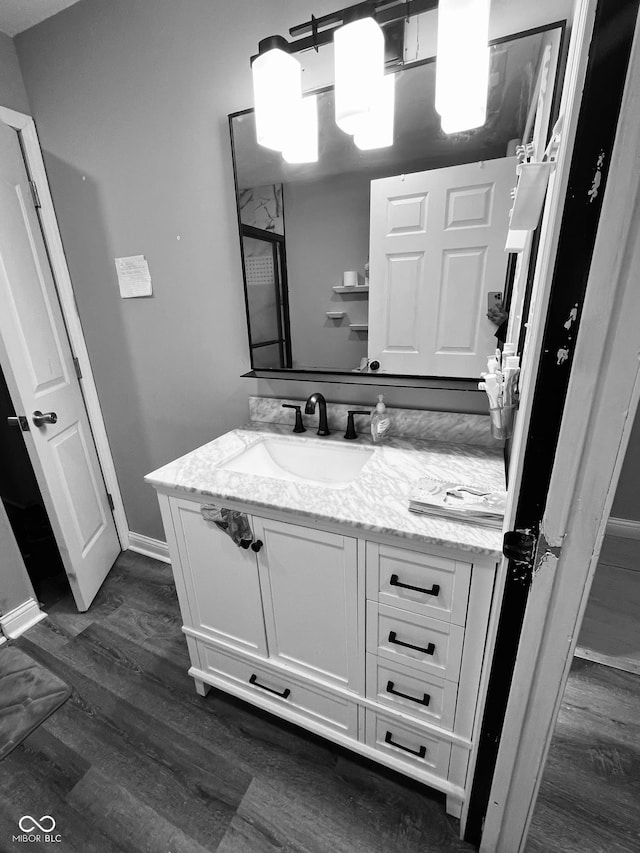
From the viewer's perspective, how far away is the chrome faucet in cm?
133

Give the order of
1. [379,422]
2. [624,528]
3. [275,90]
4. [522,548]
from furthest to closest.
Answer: [624,528] → [379,422] → [275,90] → [522,548]

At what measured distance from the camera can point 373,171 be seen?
120 cm

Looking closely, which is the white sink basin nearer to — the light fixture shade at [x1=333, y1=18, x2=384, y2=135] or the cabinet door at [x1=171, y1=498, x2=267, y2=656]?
the cabinet door at [x1=171, y1=498, x2=267, y2=656]

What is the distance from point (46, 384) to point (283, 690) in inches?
62.6

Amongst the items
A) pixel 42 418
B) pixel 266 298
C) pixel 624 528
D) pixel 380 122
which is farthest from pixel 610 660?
pixel 42 418

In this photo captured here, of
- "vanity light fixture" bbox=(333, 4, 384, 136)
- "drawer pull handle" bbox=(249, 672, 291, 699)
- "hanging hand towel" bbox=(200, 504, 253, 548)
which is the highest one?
"vanity light fixture" bbox=(333, 4, 384, 136)

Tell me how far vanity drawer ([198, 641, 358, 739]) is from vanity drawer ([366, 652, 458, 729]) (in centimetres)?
12

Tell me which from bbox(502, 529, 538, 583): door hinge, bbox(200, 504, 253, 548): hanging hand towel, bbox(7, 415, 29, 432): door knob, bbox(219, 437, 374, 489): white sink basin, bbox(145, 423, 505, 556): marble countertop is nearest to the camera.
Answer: bbox(502, 529, 538, 583): door hinge

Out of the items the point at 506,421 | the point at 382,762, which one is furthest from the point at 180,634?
the point at 506,421

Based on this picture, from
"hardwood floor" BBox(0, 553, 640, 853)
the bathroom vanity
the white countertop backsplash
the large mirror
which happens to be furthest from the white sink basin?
"hardwood floor" BBox(0, 553, 640, 853)

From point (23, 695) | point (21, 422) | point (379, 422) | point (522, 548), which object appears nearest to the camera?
point (522, 548)

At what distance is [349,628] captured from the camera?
3.30 feet

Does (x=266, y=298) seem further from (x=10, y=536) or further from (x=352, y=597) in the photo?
(x=10, y=536)

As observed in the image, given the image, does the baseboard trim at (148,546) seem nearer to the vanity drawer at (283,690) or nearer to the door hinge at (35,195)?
the vanity drawer at (283,690)
